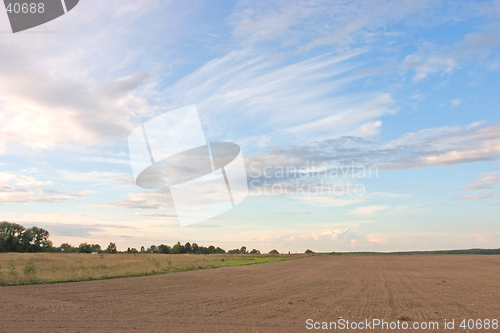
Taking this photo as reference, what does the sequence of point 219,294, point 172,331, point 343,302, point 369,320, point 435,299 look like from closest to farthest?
1. point 172,331
2. point 369,320
3. point 343,302
4. point 435,299
5. point 219,294

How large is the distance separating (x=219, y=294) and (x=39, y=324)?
8.33 m

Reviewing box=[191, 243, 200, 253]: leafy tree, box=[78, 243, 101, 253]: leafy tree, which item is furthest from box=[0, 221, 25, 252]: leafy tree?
box=[191, 243, 200, 253]: leafy tree

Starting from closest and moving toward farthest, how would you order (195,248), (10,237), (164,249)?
(10,237) < (164,249) < (195,248)

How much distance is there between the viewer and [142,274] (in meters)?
27.9

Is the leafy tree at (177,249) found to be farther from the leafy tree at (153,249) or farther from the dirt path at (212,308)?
the dirt path at (212,308)

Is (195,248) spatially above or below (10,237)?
below

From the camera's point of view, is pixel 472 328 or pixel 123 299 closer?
pixel 472 328

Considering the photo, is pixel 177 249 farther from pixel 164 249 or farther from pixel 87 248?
pixel 87 248

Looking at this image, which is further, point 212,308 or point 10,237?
point 10,237

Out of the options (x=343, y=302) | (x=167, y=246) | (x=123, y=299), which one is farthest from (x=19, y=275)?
(x=167, y=246)

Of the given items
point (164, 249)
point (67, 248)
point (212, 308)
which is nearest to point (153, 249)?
point (164, 249)

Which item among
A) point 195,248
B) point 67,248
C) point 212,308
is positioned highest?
point 212,308

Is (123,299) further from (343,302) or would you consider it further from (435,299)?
(435,299)

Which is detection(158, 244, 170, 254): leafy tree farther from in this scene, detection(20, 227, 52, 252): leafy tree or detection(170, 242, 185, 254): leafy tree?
detection(20, 227, 52, 252): leafy tree
